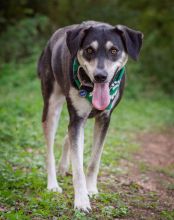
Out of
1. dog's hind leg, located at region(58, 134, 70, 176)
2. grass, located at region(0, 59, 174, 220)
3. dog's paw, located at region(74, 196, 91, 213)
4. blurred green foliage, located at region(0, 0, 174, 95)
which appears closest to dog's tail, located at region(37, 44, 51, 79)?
dog's hind leg, located at region(58, 134, 70, 176)

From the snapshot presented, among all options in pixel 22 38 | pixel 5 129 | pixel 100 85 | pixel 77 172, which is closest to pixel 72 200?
pixel 77 172

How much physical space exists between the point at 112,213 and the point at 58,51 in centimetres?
245

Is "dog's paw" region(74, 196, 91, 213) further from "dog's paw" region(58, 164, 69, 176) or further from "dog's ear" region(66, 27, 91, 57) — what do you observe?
"dog's paw" region(58, 164, 69, 176)

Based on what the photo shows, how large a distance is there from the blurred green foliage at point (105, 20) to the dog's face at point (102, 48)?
1201cm

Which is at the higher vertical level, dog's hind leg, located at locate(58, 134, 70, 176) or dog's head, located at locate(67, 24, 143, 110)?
dog's head, located at locate(67, 24, 143, 110)

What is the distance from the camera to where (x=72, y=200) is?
6.61 meters

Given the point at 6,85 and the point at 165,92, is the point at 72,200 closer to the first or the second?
the point at 6,85

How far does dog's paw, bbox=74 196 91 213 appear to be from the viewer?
6.11m

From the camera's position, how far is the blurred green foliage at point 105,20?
18375mm

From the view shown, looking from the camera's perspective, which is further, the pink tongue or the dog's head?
the pink tongue

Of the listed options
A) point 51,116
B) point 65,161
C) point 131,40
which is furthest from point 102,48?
point 65,161

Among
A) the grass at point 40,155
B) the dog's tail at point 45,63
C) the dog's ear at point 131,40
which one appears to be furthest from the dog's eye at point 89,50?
the grass at point 40,155

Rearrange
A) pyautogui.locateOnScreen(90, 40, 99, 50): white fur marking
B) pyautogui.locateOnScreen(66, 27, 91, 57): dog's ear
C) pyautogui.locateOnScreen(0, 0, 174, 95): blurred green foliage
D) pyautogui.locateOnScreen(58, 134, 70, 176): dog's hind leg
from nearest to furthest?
1. pyautogui.locateOnScreen(90, 40, 99, 50): white fur marking
2. pyautogui.locateOnScreen(66, 27, 91, 57): dog's ear
3. pyautogui.locateOnScreen(58, 134, 70, 176): dog's hind leg
4. pyautogui.locateOnScreen(0, 0, 174, 95): blurred green foliage

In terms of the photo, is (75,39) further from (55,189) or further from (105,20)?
(105,20)
